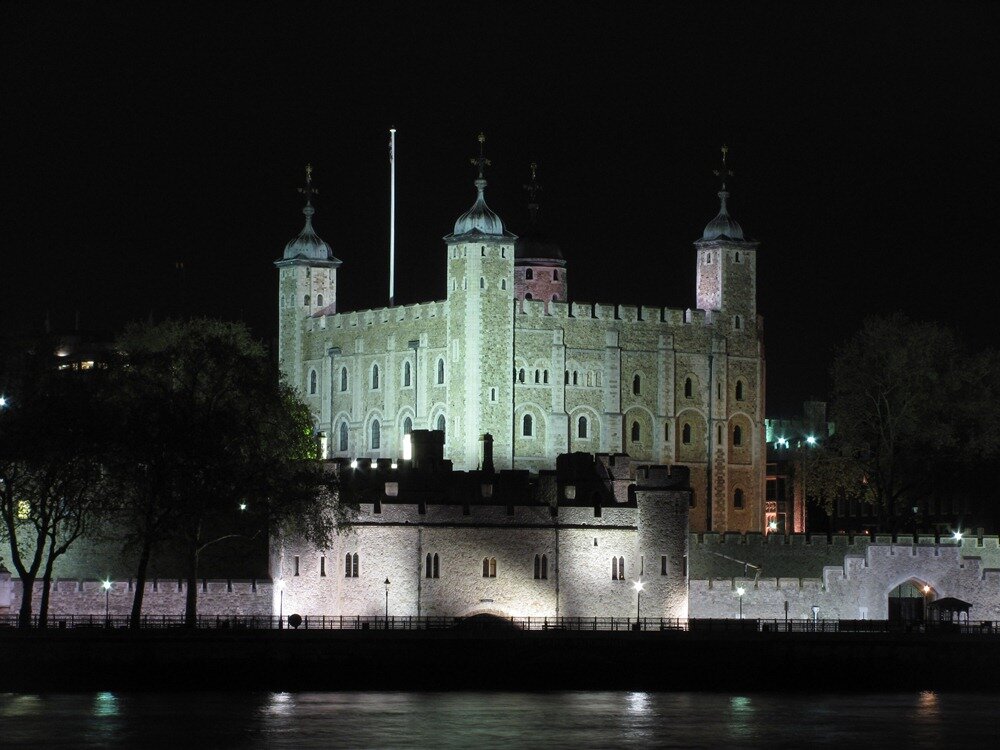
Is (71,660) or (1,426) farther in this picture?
(1,426)

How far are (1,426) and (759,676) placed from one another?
2476 cm

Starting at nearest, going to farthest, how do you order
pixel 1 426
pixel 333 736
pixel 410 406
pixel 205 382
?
pixel 333 736 < pixel 1 426 < pixel 205 382 < pixel 410 406

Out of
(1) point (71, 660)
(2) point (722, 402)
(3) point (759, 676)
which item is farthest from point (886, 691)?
(2) point (722, 402)

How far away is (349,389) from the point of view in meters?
145

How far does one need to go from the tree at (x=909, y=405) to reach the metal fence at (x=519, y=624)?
24.5 m

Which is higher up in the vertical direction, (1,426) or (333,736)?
(1,426)

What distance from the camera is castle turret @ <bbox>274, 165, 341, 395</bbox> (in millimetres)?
149500

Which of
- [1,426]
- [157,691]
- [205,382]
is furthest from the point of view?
[205,382]

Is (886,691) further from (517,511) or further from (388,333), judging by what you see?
(388,333)

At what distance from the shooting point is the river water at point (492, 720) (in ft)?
261

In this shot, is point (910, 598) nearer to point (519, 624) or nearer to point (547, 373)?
point (519, 624)

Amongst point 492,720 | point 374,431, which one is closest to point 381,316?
point 374,431

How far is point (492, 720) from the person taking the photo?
83562 millimetres

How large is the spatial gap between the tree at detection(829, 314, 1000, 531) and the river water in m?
37.1
